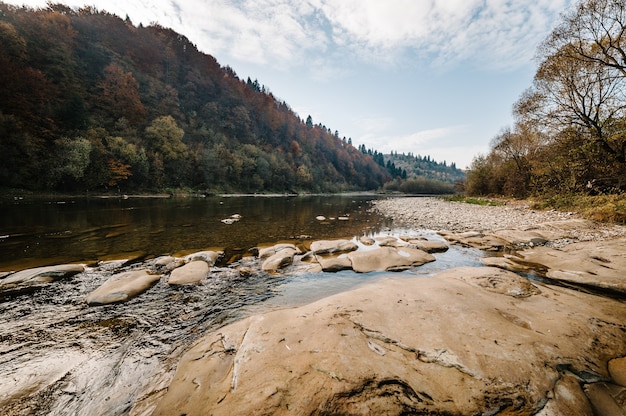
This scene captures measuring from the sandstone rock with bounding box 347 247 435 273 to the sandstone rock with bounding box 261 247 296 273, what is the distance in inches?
68.8

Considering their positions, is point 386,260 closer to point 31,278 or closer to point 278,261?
point 278,261

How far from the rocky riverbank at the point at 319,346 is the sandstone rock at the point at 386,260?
1.25 metres

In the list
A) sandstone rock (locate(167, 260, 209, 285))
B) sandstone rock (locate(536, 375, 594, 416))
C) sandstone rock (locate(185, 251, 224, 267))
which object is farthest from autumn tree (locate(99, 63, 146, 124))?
sandstone rock (locate(536, 375, 594, 416))

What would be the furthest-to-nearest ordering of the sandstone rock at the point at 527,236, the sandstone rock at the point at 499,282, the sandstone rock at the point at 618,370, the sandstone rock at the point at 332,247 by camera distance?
the sandstone rock at the point at 527,236
the sandstone rock at the point at 332,247
the sandstone rock at the point at 499,282
the sandstone rock at the point at 618,370

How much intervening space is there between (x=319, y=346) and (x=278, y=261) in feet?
13.4

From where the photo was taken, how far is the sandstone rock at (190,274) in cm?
539

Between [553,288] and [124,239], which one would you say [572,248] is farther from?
[124,239]

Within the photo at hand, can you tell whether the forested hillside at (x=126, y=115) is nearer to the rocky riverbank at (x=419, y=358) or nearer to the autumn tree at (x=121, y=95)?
the autumn tree at (x=121, y=95)

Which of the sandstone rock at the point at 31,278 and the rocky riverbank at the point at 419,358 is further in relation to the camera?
the sandstone rock at the point at 31,278

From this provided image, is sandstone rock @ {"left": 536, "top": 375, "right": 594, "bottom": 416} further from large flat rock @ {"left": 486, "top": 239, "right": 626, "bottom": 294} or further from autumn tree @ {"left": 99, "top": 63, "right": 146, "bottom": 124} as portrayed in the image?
autumn tree @ {"left": 99, "top": 63, "right": 146, "bottom": 124}

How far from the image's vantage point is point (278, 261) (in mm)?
6660

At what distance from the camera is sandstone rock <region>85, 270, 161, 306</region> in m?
4.48

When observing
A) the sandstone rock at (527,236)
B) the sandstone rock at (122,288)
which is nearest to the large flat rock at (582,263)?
the sandstone rock at (527,236)

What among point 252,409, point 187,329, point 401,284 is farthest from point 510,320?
point 187,329
